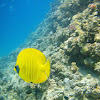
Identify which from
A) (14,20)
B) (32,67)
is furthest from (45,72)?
(14,20)

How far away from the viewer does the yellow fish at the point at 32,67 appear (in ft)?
3.80

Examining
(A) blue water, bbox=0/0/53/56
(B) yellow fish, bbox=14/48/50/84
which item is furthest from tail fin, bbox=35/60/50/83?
(A) blue water, bbox=0/0/53/56

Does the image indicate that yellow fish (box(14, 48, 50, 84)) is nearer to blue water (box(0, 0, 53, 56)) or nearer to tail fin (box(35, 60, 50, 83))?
tail fin (box(35, 60, 50, 83))

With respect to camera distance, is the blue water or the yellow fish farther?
the blue water

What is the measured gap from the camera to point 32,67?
3.84 ft

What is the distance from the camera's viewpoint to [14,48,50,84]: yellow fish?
1159 mm

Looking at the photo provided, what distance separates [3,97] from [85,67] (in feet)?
13.3

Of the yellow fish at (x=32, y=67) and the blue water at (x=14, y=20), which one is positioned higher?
the blue water at (x=14, y=20)

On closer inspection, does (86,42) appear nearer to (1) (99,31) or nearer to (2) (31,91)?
(1) (99,31)

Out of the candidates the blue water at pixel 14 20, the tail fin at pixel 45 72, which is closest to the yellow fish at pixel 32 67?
the tail fin at pixel 45 72

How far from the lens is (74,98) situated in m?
1.96

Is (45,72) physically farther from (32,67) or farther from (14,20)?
(14,20)

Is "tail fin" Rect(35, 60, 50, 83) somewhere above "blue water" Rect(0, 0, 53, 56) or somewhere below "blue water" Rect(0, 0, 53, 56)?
below

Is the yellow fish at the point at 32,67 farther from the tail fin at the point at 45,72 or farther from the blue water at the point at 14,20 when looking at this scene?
the blue water at the point at 14,20
